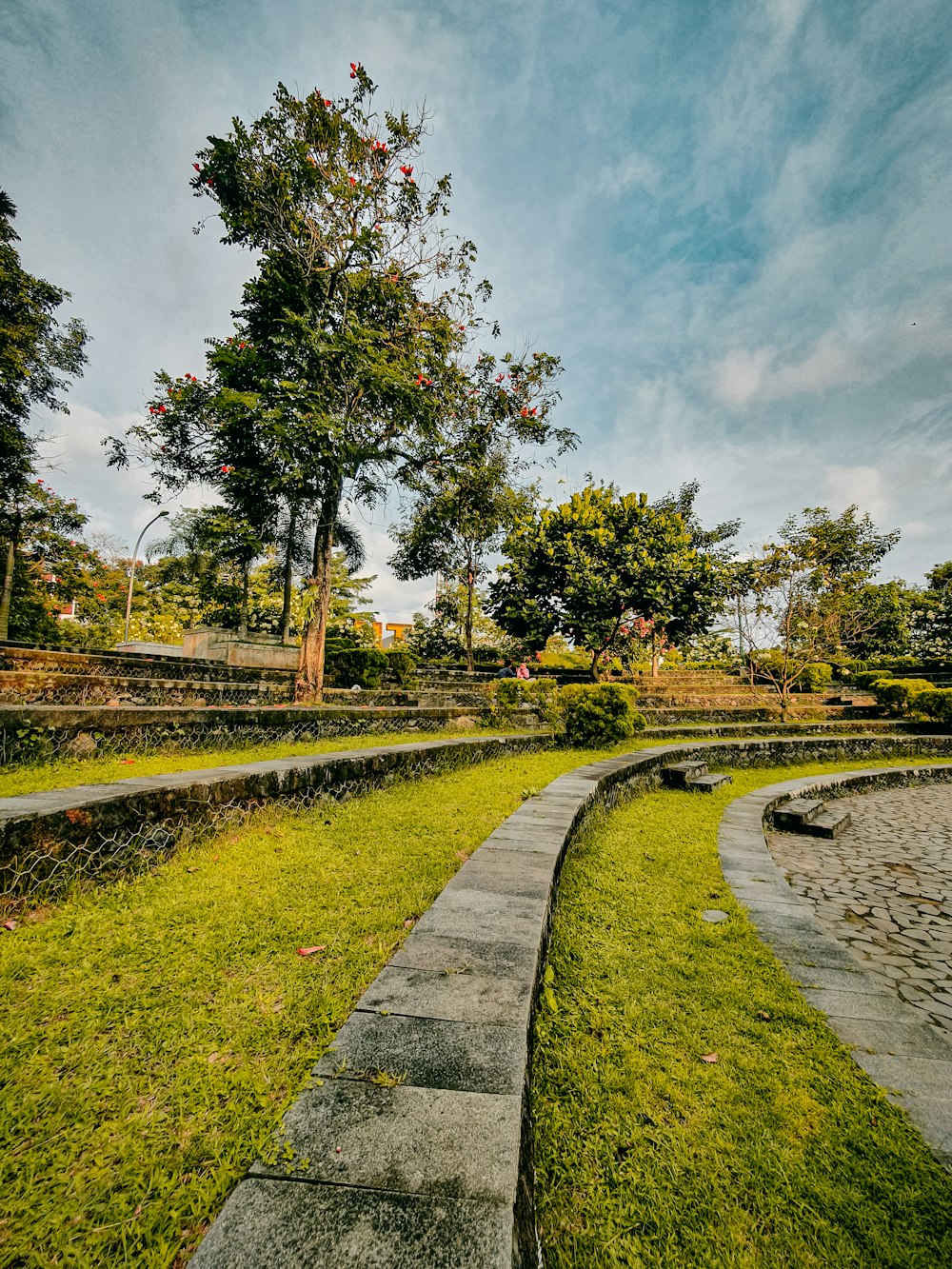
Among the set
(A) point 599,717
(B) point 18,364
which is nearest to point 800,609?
(A) point 599,717

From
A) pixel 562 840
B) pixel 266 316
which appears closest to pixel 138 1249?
pixel 562 840

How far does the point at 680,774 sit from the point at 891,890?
12.5 ft

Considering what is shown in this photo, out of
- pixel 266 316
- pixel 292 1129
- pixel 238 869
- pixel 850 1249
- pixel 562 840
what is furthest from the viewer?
pixel 266 316

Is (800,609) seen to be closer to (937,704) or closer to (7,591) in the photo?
(937,704)

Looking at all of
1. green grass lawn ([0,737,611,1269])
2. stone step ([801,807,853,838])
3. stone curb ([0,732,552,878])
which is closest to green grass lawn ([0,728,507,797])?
stone curb ([0,732,552,878])

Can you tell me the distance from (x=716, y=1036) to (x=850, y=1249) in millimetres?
828

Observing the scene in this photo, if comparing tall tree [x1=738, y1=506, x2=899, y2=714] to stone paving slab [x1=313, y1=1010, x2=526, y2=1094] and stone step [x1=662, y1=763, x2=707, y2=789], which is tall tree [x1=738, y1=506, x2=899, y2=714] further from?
stone paving slab [x1=313, y1=1010, x2=526, y2=1094]

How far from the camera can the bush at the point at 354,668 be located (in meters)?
14.5

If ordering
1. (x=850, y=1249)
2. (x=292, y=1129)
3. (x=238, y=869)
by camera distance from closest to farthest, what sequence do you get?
(x=292, y=1129) < (x=850, y=1249) < (x=238, y=869)

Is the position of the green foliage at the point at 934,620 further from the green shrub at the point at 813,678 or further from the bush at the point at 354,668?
the bush at the point at 354,668

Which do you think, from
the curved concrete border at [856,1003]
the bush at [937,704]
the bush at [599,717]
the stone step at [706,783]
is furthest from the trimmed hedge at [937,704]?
the curved concrete border at [856,1003]

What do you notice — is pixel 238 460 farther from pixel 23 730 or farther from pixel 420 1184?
pixel 420 1184

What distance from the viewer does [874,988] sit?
263 centimetres

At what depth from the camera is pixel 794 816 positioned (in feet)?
21.2
